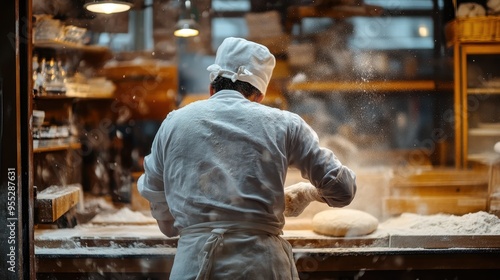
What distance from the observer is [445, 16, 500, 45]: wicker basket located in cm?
484

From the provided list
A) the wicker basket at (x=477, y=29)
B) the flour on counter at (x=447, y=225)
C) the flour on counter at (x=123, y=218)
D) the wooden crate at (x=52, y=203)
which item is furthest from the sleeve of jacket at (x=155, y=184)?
the wicker basket at (x=477, y=29)

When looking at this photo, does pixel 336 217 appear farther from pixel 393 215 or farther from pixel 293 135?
pixel 293 135

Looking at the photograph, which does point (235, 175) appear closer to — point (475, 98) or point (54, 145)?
point (54, 145)

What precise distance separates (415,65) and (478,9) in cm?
63

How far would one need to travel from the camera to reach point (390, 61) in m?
4.57

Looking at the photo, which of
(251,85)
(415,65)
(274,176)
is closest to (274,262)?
(274,176)

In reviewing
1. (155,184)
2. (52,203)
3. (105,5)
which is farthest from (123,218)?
(155,184)

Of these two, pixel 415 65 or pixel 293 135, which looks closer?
pixel 293 135

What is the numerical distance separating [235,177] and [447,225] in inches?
70.5

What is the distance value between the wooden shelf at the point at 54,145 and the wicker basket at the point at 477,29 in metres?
3.05

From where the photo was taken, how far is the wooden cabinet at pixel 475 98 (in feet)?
15.6

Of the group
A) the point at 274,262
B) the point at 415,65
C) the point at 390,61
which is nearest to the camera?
the point at 274,262

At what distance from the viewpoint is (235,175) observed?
247cm

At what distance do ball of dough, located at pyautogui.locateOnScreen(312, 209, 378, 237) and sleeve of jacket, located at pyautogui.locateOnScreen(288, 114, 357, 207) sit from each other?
105 centimetres
